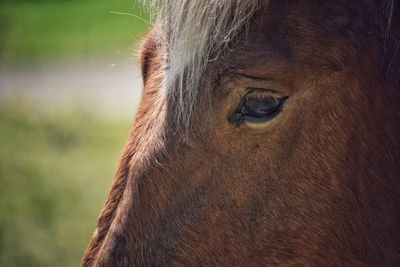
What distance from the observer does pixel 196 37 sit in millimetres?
2537

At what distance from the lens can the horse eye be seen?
2432 mm

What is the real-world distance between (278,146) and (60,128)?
25.5 feet

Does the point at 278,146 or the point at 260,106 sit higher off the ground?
the point at 260,106

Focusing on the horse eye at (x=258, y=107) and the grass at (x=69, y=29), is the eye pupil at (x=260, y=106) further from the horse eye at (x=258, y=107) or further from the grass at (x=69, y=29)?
the grass at (x=69, y=29)

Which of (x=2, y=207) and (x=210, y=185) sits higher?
(x=210, y=185)

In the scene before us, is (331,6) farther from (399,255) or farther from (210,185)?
(399,255)

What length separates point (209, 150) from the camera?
2469mm

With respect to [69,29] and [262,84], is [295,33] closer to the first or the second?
[262,84]

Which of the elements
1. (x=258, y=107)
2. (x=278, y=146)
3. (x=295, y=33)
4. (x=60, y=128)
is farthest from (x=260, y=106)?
(x=60, y=128)

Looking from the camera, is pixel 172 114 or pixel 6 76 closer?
pixel 172 114

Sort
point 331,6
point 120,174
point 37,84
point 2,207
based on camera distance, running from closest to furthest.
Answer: point 331,6, point 120,174, point 2,207, point 37,84

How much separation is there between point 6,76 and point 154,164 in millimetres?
12847

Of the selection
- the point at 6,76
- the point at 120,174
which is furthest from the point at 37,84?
the point at 120,174

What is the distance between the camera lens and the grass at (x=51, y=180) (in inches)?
261
